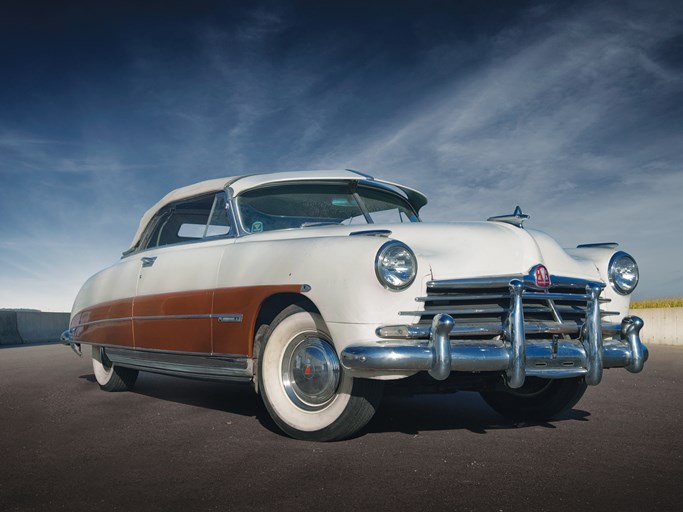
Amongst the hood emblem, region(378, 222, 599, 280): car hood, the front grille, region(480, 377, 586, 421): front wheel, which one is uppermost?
region(378, 222, 599, 280): car hood

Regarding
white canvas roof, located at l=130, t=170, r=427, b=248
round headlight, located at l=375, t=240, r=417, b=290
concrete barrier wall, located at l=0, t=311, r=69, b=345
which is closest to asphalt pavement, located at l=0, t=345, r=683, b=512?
round headlight, located at l=375, t=240, r=417, b=290

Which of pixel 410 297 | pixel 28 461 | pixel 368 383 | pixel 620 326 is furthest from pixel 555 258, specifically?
pixel 28 461

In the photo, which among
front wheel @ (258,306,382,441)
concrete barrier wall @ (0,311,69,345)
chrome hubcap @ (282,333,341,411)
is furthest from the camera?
concrete barrier wall @ (0,311,69,345)

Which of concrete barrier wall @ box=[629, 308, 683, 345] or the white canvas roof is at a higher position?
the white canvas roof

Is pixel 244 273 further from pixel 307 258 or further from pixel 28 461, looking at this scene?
pixel 28 461

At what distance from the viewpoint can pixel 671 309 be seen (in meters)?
15.6

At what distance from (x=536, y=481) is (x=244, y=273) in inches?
87.7

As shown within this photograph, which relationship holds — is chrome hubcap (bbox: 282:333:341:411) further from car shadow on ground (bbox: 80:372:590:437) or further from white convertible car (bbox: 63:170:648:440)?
car shadow on ground (bbox: 80:372:590:437)

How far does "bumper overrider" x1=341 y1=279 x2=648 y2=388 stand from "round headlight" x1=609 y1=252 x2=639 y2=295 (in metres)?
0.54

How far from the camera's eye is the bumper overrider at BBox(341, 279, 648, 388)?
338 centimetres

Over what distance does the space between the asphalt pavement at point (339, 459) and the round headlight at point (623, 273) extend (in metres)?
0.95

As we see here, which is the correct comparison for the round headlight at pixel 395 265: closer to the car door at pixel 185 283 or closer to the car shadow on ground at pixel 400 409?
the car shadow on ground at pixel 400 409

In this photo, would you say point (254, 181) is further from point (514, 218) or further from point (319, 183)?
point (514, 218)

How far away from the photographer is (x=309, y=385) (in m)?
3.89
